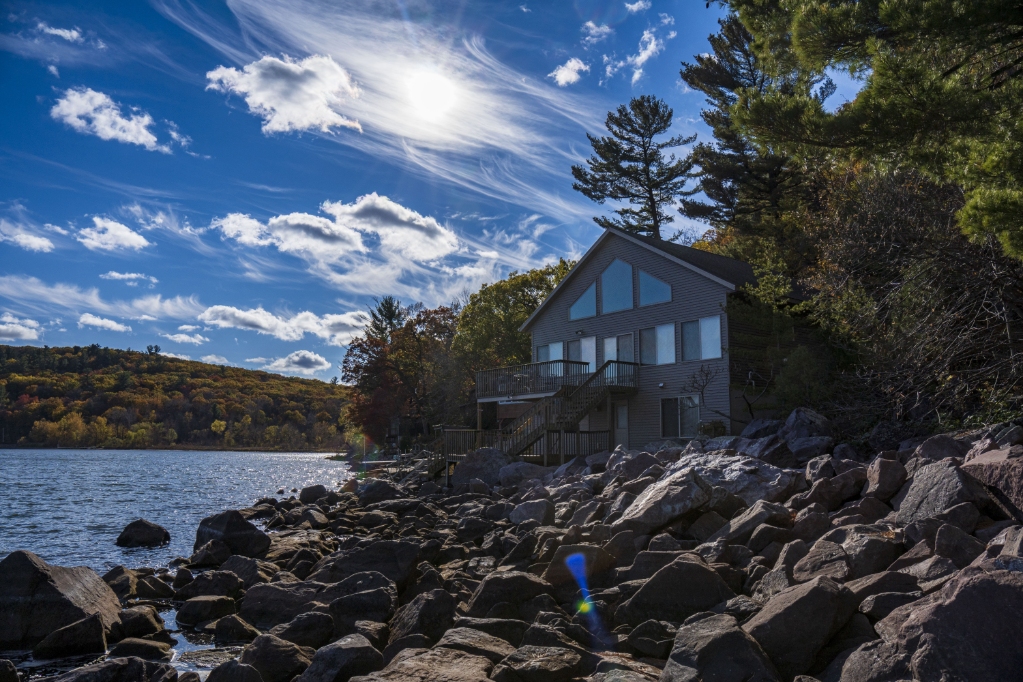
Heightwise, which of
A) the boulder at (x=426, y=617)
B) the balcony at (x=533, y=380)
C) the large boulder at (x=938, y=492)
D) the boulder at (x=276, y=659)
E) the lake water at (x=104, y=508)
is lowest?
the lake water at (x=104, y=508)

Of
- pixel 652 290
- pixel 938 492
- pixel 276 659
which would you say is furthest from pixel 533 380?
pixel 276 659

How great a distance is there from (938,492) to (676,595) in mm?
3183

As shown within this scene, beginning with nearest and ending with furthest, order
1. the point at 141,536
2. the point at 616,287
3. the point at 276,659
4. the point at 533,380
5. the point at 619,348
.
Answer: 1. the point at 276,659
2. the point at 141,536
3. the point at 619,348
4. the point at 616,287
5. the point at 533,380

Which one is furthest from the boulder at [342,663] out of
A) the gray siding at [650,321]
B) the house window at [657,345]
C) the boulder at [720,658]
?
the house window at [657,345]

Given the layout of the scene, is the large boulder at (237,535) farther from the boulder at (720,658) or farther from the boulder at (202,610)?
the boulder at (720,658)

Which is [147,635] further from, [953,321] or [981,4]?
[981,4]

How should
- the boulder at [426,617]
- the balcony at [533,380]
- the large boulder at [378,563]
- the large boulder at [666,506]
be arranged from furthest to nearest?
the balcony at [533,380], the large boulder at [378,563], the large boulder at [666,506], the boulder at [426,617]

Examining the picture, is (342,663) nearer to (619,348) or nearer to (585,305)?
(619,348)

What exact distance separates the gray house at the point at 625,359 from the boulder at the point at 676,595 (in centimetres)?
1548

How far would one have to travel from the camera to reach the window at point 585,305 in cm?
2752

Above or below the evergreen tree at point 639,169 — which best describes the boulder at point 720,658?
below

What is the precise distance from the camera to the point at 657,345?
25.0m

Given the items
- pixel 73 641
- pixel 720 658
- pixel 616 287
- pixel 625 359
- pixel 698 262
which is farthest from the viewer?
pixel 616 287

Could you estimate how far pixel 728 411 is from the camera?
22.4m
